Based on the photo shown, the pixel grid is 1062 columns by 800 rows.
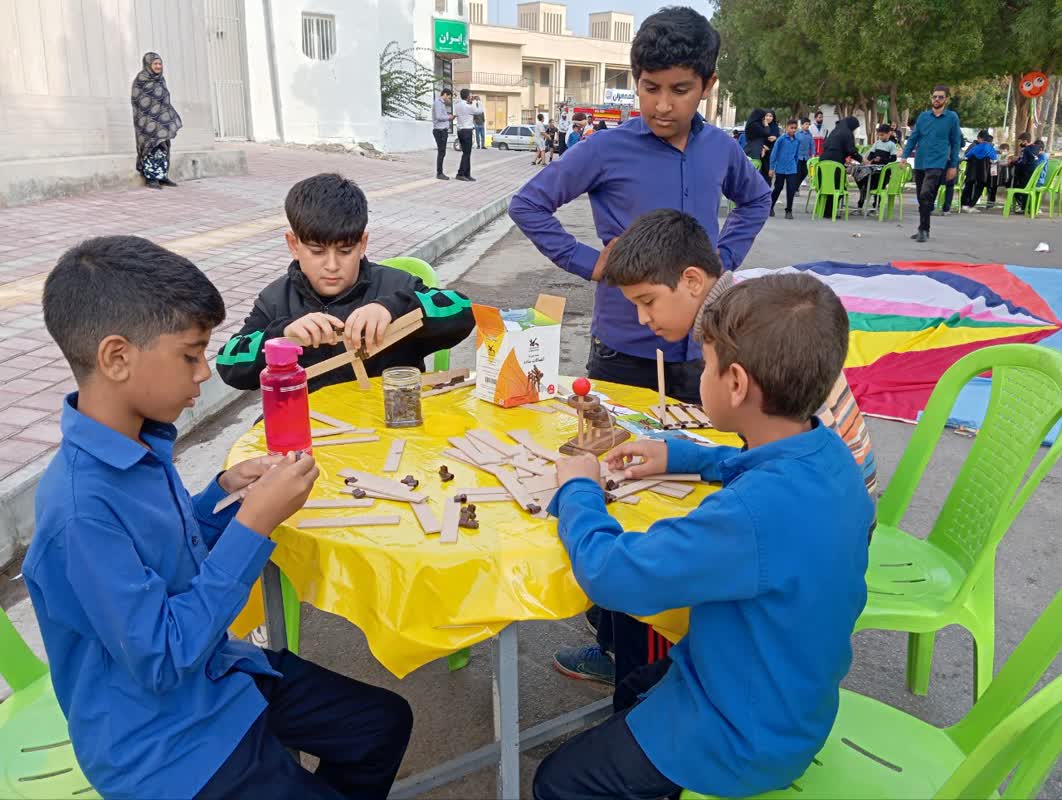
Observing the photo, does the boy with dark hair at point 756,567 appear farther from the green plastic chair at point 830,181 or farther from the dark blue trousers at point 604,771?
the green plastic chair at point 830,181

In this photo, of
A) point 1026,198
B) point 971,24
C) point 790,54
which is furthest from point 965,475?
point 790,54

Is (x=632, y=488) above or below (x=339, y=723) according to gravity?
above

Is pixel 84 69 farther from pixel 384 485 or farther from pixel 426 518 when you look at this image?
pixel 426 518

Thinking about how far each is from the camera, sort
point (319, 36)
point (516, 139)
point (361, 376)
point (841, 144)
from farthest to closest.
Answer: point (516, 139) → point (319, 36) → point (841, 144) → point (361, 376)

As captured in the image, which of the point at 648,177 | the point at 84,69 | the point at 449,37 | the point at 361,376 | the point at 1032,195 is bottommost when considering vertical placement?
the point at 361,376

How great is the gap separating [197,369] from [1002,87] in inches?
2523

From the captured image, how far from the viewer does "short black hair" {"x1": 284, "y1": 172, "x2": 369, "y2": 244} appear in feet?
8.96

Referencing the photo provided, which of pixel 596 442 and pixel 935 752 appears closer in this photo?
pixel 935 752

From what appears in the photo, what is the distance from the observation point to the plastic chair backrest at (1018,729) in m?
1.31

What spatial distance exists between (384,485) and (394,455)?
20cm

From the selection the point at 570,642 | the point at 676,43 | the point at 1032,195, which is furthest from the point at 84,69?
the point at 1032,195

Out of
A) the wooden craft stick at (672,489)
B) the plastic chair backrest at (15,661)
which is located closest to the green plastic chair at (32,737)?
the plastic chair backrest at (15,661)

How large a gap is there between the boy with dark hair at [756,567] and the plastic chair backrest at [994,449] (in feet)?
3.25

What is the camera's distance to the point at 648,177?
10.9 ft
